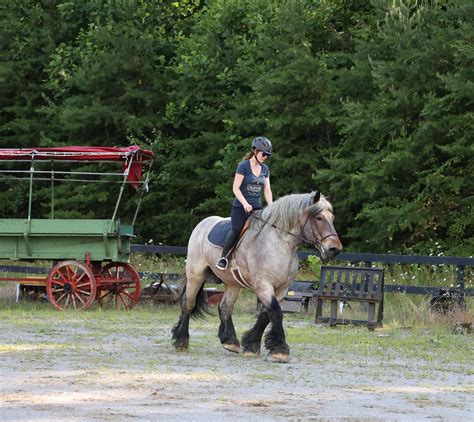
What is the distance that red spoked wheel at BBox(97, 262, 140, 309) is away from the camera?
70.6 feet

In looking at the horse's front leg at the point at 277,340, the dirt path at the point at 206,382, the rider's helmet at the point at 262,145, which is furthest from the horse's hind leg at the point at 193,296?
the rider's helmet at the point at 262,145

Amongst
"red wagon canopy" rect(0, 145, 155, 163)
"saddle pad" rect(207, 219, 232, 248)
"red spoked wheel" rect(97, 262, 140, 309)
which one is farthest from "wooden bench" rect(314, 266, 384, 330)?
"red wagon canopy" rect(0, 145, 155, 163)

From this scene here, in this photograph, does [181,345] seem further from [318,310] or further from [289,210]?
[318,310]

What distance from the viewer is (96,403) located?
9.20 m

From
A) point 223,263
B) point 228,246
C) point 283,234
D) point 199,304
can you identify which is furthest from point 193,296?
point 283,234

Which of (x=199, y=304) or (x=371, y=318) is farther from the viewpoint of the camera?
(x=371, y=318)

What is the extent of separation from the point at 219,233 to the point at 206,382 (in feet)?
12.4

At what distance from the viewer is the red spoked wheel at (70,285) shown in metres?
21.0

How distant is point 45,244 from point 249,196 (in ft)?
27.1

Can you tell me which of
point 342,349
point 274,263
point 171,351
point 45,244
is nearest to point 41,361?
point 171,351

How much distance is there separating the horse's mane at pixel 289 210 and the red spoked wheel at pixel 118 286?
7.95 metres

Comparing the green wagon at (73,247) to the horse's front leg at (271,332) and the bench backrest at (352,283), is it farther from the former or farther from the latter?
the horse's front leg at (271,332)

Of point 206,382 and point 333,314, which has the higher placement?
point 333,314

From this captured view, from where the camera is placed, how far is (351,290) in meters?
18.7
